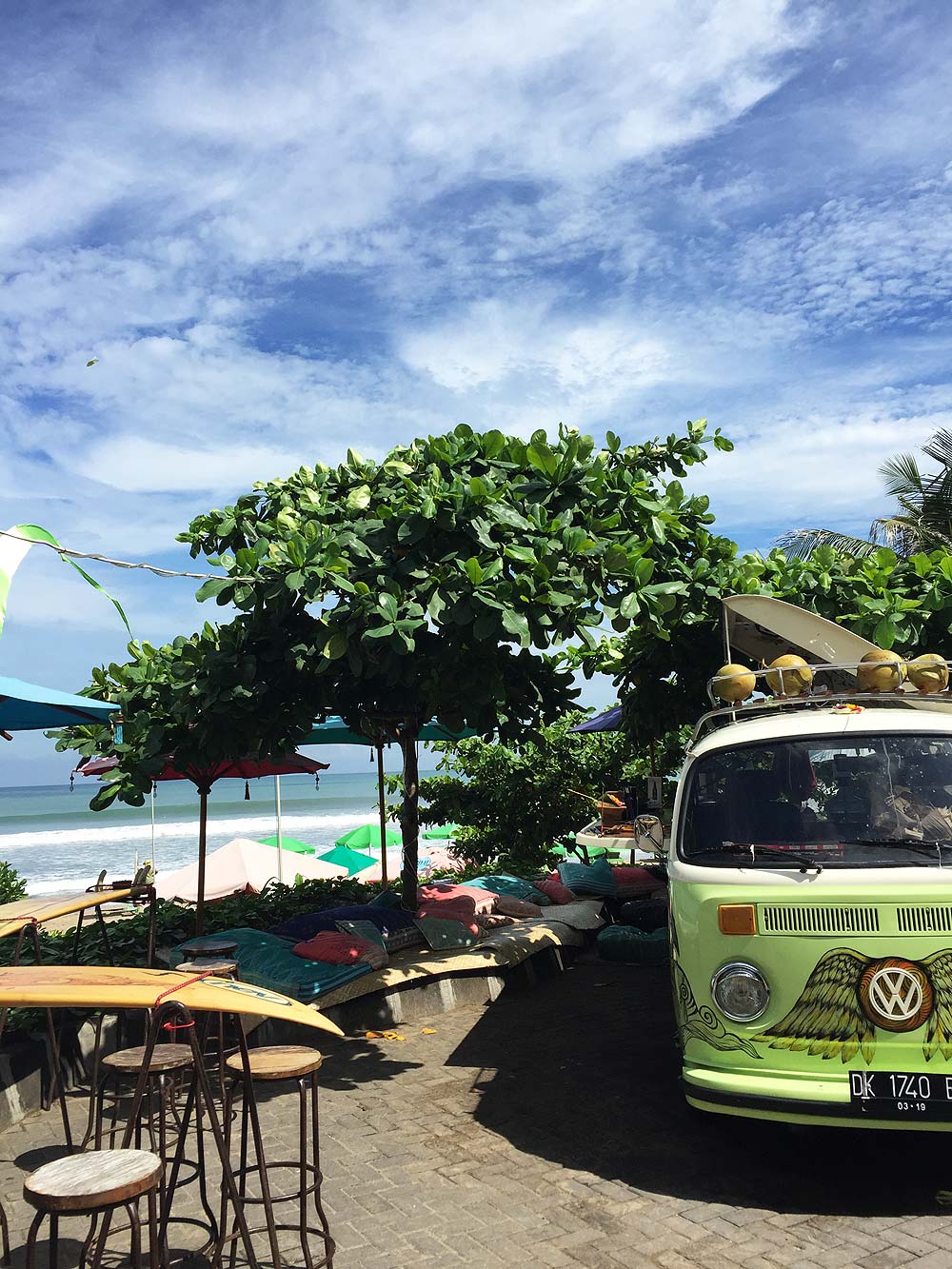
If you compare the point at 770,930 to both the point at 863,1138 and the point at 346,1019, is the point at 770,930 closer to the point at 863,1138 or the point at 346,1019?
the point at 863,1138

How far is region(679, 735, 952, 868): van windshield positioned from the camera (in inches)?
199

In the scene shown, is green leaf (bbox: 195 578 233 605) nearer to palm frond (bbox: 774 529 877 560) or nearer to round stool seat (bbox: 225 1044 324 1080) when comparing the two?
round stool seat (bbox: 225 1044 324 1080)

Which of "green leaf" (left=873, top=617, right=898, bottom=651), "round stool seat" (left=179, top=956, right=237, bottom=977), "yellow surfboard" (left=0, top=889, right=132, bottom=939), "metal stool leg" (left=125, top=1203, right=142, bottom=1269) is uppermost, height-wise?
"green leaf" (left=873, top=617, right=898, bottom=651)

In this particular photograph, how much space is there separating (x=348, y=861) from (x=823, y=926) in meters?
18.4

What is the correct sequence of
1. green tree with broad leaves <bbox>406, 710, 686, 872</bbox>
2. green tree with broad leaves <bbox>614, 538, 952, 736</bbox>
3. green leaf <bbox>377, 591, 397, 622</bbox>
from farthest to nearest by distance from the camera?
green tree with broad leaves <bbox>406, 710, 686, 872</bbox> → green tree with broad leaves <bbox>614, 538, 952, 736</bbox> → green leaf <bbox>377, 591, 397, 622</bbox>

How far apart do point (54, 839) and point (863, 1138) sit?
57322 millimetres

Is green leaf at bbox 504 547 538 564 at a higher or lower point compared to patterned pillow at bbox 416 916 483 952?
higher

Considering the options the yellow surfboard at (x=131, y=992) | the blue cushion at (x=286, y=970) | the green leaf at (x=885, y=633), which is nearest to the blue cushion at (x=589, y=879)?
the blue cushion at (x=286, y=970)

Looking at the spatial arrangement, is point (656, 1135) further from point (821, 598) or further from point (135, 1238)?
point (821, 598)

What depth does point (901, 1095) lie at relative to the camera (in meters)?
4.52

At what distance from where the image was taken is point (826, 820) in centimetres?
524

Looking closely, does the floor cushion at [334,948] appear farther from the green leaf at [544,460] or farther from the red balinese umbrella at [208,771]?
the green leaf at [544,460]

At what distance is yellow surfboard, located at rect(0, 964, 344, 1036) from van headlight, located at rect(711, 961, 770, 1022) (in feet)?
7.00

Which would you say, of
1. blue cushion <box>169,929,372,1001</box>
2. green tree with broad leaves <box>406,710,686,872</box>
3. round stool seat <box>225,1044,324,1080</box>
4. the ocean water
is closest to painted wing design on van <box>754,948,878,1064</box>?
round stool seat <box>225,1044,324,1080</box>
